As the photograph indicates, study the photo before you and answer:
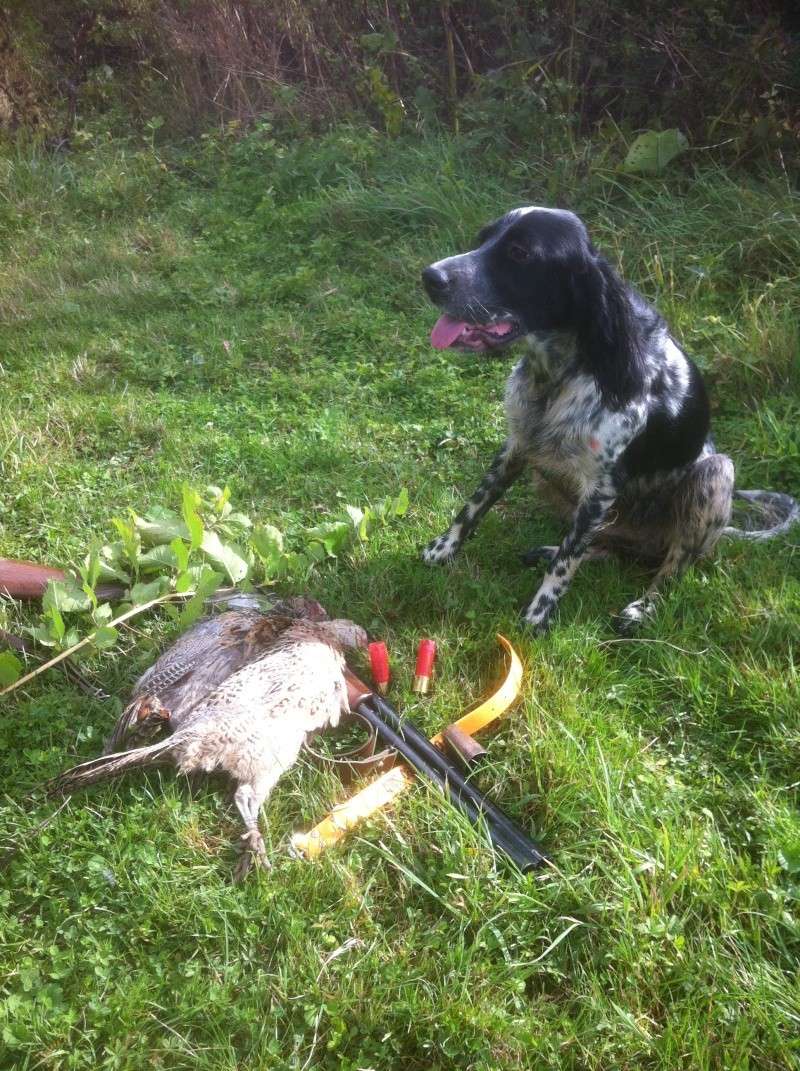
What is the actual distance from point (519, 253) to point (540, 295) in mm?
147

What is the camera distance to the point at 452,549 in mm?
3244

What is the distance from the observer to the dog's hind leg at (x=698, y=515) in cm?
314

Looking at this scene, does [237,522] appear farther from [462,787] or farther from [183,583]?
[462,787]

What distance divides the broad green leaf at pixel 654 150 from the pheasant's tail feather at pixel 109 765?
4706mm

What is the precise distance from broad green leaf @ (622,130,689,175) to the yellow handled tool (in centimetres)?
415

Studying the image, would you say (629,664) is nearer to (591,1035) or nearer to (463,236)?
(591,1035)

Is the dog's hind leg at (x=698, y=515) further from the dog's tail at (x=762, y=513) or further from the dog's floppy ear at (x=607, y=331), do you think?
the dog's floppy ear at (x=607, y=331)

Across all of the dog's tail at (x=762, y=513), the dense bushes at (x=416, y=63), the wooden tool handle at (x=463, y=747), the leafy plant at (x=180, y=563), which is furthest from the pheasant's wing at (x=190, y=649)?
the dense bushes at (x=416, y=63)

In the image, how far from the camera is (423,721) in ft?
8.46

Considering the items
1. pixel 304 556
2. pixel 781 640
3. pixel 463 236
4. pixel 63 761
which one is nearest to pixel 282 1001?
pixel 63 761

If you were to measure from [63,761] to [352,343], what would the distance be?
9.74ft

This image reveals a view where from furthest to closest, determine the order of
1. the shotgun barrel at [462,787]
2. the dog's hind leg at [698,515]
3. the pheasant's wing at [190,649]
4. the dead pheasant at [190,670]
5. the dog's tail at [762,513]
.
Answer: the dog's tail at [762,513]
the dog's hind leg at [698,515]
the pheasant's wing at [190,649]
the dead pheasant at [190,670]
the shotgun barrel at [462,787]

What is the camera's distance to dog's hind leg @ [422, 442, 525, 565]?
10.6 ft

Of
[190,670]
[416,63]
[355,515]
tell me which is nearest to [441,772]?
[190,670]
